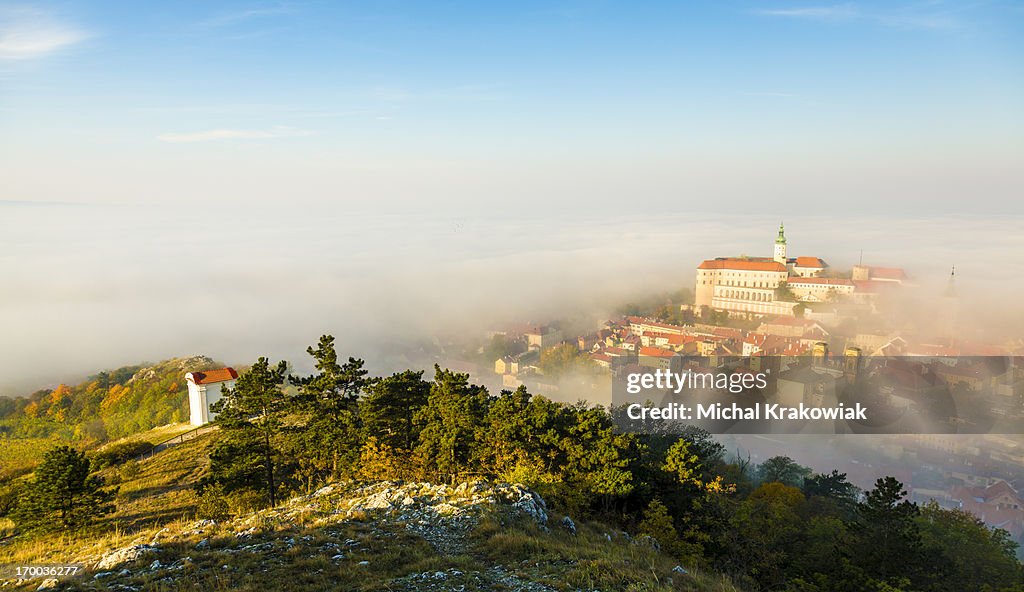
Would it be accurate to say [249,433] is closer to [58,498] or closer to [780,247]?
[58,498]

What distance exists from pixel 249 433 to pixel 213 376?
39.3 metres

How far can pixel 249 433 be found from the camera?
83.6 ft

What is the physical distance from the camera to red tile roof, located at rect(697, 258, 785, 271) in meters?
162

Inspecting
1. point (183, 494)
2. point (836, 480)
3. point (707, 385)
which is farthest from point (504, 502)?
point (707, 385)

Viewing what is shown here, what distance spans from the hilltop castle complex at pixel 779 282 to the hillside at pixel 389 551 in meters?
157

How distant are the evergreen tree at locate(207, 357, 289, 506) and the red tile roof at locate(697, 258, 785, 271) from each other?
16295 centimetres

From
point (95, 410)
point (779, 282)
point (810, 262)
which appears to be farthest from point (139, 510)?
point (810, 262)

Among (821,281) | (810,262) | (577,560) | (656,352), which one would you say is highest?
(810,262)

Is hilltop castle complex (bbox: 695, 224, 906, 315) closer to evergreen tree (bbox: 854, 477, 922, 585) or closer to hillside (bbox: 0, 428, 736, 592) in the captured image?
evergreen tree (bbox: 854, 477, 922, 585)

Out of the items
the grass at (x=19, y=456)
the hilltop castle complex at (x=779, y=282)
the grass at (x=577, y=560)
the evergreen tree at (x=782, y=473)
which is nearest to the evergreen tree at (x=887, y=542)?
the grass at (x=577, y=560)

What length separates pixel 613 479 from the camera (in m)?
22.8

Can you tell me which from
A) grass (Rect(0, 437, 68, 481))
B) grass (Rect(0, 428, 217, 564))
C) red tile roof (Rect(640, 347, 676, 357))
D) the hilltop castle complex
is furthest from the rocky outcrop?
the hilltop castle complex

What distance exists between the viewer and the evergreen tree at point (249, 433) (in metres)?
25.0

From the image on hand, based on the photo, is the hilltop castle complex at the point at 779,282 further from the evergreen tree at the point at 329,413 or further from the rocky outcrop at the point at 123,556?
the rocky outcrop at the point at 123,556
